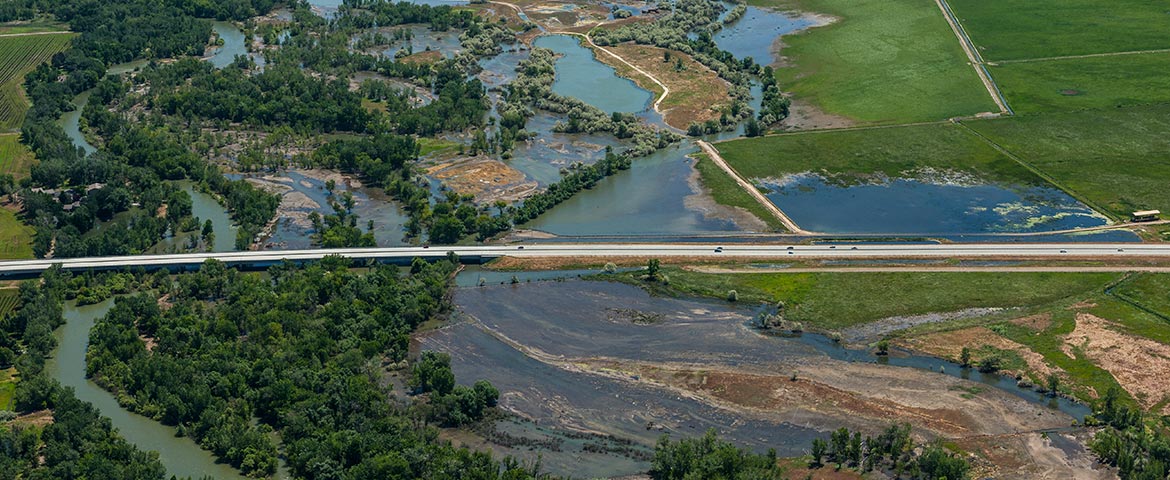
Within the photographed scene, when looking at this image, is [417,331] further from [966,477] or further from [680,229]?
[966,477]

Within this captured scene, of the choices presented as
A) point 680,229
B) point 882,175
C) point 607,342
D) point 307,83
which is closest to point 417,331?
point 607,342

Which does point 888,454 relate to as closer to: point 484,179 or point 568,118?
point 484,179

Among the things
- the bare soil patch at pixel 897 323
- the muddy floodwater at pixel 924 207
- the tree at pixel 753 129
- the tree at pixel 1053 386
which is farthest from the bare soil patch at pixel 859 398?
the tree at pixel 753 129

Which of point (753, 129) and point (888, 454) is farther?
point (753, 129)

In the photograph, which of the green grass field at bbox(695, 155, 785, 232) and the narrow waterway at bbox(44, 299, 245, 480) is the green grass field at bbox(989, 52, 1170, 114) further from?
the narrow waterway at bbox(44, 299, 245, 480)

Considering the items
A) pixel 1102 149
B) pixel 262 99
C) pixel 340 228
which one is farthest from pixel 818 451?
pixel 262 99

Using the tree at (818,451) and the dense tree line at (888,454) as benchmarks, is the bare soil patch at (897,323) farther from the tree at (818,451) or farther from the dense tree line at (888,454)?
the tree at (818,451)

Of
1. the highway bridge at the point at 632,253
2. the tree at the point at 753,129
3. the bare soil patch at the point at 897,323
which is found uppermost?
the tree at the point at 753,129
